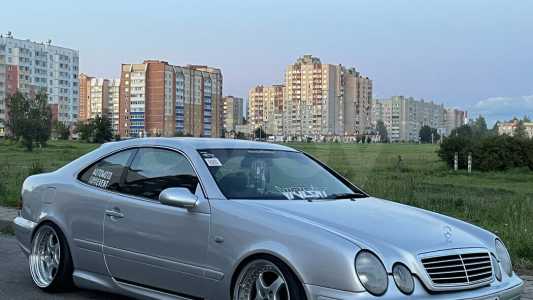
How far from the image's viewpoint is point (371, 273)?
3.84 metres

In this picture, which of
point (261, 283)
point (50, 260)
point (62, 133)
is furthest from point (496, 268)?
point (62, 133)

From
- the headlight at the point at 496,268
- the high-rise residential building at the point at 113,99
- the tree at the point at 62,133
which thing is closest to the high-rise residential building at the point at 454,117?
the high-rise residential building at the point at 113,99

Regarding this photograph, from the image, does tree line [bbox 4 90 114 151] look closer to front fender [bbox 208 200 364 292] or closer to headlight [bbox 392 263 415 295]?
front fender [bbox 208 200 364 292]

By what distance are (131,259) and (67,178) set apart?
1391 millimetres

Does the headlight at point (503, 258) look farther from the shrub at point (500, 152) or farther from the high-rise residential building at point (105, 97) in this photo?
the high-rise residential building at point (105, 97)

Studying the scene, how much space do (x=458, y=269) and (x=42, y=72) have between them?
158m

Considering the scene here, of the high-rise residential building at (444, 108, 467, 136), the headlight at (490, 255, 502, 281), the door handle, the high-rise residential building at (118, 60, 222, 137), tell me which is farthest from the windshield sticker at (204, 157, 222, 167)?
the high-rise residential building at (444, 108, 467, 136)

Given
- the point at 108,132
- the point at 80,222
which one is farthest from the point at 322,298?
the point at 108,132

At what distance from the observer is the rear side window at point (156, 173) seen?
16.8ft

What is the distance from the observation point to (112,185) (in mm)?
5605

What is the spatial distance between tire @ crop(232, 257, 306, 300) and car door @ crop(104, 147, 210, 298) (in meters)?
0.35

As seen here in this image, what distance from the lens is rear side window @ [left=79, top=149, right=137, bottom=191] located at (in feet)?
18.5

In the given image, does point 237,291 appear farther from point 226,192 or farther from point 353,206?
point 353,206

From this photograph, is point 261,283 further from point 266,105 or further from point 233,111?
point 233,111
